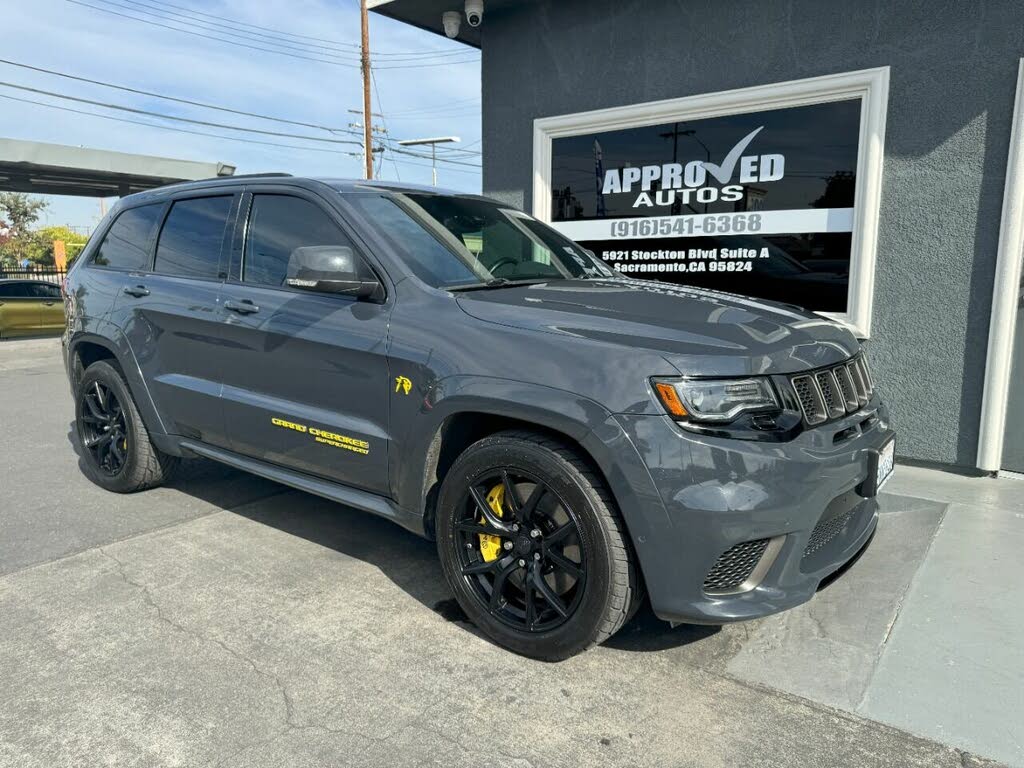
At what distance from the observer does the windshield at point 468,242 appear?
10.9 feet

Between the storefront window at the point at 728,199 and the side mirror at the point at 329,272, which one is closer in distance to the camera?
the side mirror at the point at 329,272

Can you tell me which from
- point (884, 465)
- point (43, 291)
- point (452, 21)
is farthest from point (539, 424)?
point (43, 291)

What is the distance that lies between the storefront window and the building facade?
1 cm

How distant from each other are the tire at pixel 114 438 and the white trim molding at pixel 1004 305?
5.51 meters

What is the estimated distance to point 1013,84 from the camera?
4832 millimetres

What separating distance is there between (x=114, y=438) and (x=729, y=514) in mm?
4015

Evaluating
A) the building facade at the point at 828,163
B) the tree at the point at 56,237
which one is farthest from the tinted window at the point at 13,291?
the tree at the point at 56,237

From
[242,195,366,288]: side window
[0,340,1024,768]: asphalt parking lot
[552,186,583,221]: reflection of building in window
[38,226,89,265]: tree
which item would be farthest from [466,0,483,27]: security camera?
[38,226,89,265]: tree

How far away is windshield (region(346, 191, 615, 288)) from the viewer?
3.33 m

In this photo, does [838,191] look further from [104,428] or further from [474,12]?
[104,428]

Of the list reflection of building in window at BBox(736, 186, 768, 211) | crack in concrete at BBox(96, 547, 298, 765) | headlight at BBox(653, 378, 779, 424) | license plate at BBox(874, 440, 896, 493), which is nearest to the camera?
headlight at BBox(653, 378, 779, 424)

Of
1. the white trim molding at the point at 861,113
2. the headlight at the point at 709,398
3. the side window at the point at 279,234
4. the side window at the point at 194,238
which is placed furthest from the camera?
the white trim molding at the point at 861,113

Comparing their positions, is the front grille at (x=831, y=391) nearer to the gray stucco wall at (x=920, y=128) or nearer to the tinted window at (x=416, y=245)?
the tinted window at (x=416, y=245)

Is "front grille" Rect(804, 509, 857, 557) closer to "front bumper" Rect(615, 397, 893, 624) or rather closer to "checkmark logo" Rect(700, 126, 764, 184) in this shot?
"front bumper" Rect(615, 397, 893, 624)
